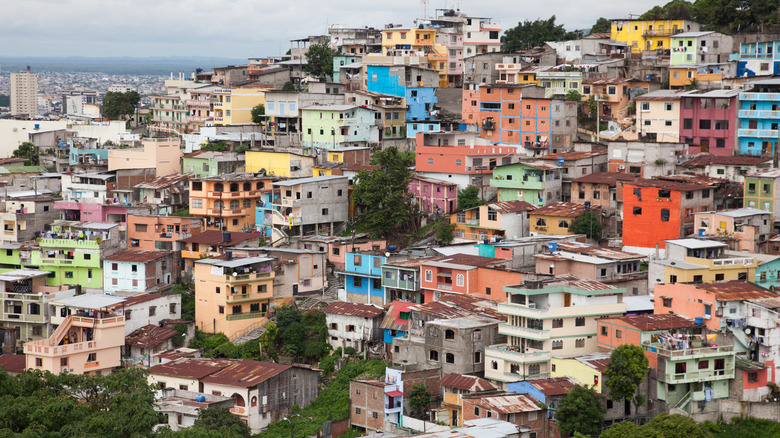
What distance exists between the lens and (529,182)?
41750mm

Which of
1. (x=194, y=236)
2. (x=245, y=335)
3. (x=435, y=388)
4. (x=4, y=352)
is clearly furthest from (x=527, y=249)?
(x=4, y=352)

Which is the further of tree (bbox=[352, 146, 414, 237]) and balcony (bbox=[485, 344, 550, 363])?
tree (bbox=[352, 146, 414, 237])

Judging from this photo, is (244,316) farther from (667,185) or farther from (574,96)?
(574,96)

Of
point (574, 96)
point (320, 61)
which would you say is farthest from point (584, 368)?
point (320, 61)

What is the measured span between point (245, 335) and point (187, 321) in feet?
7.29

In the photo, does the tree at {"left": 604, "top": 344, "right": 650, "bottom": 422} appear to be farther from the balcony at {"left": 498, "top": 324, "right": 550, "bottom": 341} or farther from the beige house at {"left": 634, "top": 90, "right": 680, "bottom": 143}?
the beige house at {"left": 634, "top": 90, "right": 680, "bottom": 143}

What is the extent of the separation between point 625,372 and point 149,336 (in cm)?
1553

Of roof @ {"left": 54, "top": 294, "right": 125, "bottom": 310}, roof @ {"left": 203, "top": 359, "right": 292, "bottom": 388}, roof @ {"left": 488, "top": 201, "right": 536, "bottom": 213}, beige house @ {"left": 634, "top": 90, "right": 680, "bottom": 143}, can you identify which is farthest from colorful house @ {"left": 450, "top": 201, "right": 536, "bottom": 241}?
roof @ {"left": 54, "top": 294, "right": 125, "bottom": 310}

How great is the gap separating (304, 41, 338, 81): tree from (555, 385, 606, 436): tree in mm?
32092

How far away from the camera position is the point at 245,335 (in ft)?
123

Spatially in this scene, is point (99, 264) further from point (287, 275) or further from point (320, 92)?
point (320, 92)

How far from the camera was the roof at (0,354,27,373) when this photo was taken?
36.0 m

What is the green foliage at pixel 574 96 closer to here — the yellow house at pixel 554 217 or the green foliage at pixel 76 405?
the yellow house at pixel 554 217

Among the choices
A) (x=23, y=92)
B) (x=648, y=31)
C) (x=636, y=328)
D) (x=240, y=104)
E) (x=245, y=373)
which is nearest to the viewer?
(x=636, y=328)
